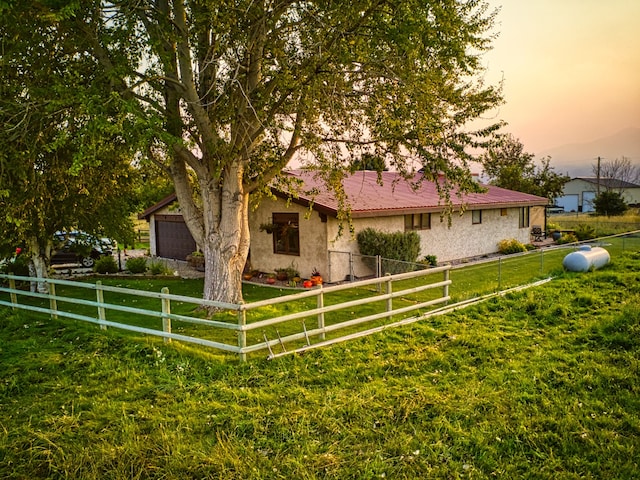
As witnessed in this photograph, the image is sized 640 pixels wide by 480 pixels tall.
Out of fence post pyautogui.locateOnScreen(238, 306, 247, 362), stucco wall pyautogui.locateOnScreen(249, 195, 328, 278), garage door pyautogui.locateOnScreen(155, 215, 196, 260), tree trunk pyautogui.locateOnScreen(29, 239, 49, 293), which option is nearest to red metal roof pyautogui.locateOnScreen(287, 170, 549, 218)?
stucco wall pyautogui.locateOnScreen(249, 195, 328, 278)

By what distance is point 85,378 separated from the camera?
705cm

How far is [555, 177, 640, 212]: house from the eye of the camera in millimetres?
67812

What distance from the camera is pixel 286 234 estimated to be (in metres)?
18.0

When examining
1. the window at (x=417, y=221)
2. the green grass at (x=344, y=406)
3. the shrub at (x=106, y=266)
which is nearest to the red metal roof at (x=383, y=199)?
the window at (x=417, y=221)

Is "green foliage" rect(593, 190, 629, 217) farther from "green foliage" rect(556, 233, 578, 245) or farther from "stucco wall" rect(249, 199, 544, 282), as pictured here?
"stucco wall" rect(249, 199, 544, 282)

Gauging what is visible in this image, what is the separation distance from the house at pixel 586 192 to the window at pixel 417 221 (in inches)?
2215

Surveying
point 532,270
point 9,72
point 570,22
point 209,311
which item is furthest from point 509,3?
point 9,72

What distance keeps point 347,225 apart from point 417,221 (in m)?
4.34

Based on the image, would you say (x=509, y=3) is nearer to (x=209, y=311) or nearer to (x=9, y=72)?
(x=209, y=311)

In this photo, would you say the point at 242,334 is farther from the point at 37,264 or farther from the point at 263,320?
the point at 37,264

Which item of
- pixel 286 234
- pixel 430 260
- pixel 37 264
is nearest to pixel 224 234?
pixel 286 234

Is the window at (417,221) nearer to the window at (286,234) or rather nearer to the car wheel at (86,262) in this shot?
the window at (286,234)

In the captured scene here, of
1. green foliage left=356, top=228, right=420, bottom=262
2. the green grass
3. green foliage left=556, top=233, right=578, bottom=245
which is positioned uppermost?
green foliage left=356, top=228, right=420, bottom=262

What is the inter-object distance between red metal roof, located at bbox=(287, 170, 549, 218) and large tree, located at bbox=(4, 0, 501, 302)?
89.7 inches
